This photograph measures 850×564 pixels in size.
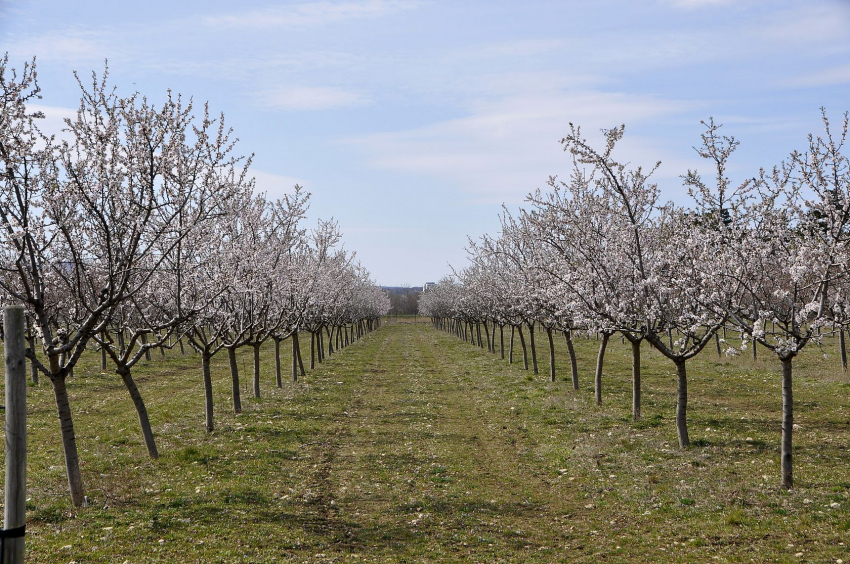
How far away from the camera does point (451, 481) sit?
44.3 ft

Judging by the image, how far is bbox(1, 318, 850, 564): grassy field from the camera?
9.71 meters

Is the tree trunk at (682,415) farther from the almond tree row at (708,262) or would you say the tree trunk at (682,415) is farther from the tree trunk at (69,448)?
the tree trunk at (69,448)

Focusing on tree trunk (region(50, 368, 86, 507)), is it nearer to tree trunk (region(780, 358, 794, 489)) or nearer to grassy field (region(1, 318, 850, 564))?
grassy field (region(1, 318, 850, 564))

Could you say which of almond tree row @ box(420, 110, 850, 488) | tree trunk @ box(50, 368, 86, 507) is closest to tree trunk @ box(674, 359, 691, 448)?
almond tree row @ box(420, 110, 850, 488)

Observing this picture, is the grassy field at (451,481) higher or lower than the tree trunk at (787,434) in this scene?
lower

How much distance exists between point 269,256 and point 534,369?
18.1 metres

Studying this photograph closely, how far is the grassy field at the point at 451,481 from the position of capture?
31.9 feet

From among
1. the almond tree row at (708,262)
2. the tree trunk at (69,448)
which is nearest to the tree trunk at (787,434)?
the almond tree row at (708,262)

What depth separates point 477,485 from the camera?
13.2m

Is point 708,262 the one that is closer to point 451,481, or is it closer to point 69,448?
point 451,481

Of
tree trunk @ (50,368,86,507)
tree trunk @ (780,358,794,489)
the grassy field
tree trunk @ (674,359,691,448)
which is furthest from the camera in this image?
tree trunk @ (674,359,691,448)

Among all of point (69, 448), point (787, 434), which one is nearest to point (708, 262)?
point (787, 434)

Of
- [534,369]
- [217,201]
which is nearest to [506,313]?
[534,369]

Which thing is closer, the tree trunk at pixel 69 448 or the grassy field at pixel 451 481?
the grassy field at pixel 451 481
